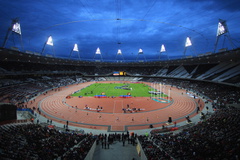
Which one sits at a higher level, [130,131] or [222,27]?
[222,27]

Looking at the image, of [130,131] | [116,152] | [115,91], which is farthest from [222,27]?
[116,152]

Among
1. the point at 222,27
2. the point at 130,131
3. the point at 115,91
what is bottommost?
the point at 130,131

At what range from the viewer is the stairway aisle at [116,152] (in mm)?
12163

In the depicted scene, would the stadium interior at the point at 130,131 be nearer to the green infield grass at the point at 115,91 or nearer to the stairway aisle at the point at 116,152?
the stairway aisle at the point at 116,152

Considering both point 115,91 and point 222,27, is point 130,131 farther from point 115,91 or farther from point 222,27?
point 222,27

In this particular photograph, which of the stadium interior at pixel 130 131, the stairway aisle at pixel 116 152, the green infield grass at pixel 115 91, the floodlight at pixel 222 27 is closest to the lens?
the stadium interior at pixel 130 131

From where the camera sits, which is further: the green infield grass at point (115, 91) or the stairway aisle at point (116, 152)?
the green infield grass at point (115, 91)

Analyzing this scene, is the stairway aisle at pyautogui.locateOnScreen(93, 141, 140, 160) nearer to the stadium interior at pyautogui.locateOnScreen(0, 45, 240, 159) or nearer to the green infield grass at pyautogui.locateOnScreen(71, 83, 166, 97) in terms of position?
the stadium interior at pyautogui.locateOnScreen(0, 45, 240, 159)

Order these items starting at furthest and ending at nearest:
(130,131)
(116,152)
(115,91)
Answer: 1. (115,91)
2. (130,131)
3. (116,152)

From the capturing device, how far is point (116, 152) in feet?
42.9

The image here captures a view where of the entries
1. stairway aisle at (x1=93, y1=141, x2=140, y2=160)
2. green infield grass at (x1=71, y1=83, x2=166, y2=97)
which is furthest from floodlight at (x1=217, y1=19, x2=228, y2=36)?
stairway aisle at (x1=93, y1=141, x2=140, y2=160)

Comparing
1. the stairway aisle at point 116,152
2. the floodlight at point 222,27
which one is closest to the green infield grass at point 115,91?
the floodlight at point 222,27

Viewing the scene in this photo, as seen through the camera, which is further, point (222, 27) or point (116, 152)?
point (222, 27)

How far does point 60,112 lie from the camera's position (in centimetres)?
2700
